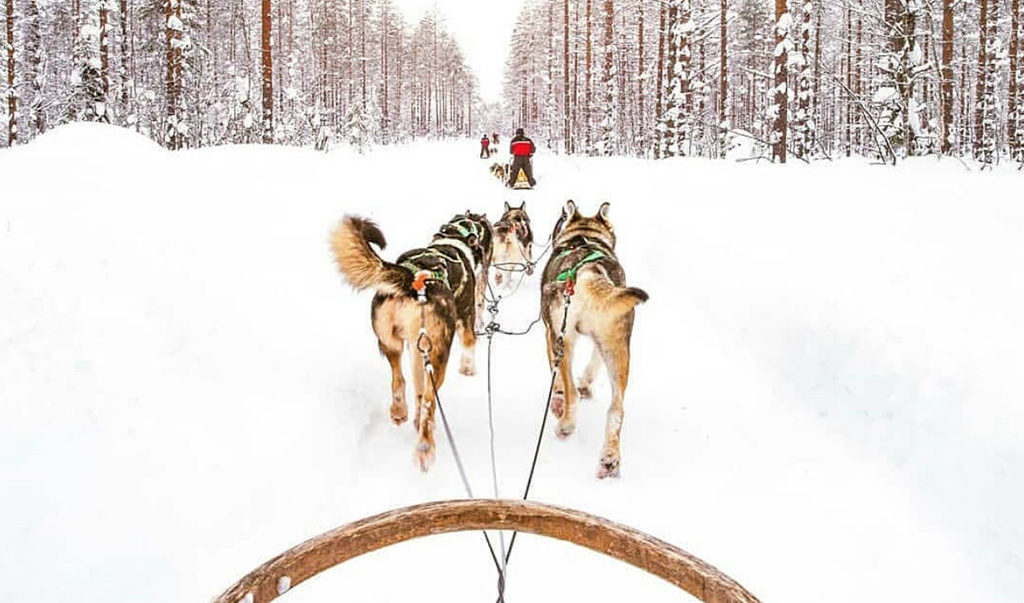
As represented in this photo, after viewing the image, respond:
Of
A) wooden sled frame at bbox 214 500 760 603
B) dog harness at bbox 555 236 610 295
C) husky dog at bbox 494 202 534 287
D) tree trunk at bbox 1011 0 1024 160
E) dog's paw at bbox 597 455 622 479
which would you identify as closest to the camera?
wooden sled frame at bbox 214 500 760 603

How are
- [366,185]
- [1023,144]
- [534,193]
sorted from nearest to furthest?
1. [366,185]
2. [534,193]
3. [1023,144]

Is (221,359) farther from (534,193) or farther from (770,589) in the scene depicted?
(534,193)

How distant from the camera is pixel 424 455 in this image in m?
3.94

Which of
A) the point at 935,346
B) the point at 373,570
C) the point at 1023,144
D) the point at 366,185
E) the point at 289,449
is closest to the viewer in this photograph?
the point at 373,570

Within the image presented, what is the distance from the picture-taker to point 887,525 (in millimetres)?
3395

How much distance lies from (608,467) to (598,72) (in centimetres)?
4546

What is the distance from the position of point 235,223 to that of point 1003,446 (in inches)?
287

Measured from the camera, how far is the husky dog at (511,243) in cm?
894

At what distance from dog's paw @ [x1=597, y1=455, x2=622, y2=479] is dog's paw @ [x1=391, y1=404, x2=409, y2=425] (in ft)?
4.95

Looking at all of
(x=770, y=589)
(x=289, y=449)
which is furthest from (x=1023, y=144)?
(x=289, y=449)

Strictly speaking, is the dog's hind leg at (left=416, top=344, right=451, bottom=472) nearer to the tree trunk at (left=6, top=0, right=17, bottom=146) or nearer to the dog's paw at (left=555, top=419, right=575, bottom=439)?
the dog's paw at (left=555, top=419, right=575, bottom=439)

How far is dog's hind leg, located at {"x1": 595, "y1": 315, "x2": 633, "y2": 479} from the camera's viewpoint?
3865 mm

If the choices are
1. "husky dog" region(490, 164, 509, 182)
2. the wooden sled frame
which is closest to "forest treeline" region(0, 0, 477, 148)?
"husky dog" region(490, 164, 509, 182)

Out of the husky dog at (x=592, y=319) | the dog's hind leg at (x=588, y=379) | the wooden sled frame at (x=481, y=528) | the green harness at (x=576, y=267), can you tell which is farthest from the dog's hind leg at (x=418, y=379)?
the wooden sled frame at (x=481, y=528)
